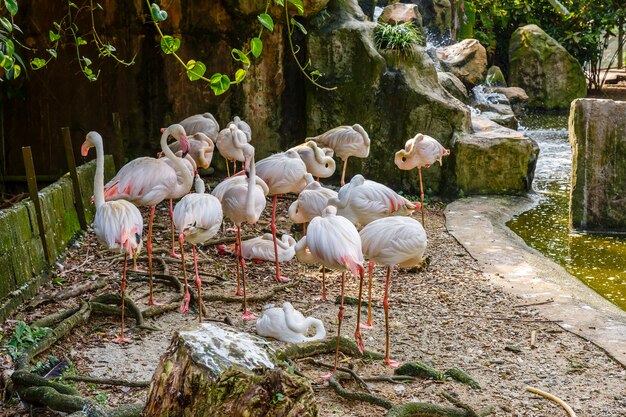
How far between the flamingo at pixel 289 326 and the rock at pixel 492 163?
196 inches

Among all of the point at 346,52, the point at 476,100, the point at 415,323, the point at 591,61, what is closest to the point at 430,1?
the point at 476,100

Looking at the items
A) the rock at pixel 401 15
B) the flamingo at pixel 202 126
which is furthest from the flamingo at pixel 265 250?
the rock at pixel 401 15

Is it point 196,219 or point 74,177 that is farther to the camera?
point 74,177

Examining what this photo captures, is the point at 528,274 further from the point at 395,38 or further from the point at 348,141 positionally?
the point at 395,38

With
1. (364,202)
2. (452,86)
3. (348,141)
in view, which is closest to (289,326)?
(364,202)

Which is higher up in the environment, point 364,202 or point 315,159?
point 315,159

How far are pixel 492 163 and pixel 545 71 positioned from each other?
902 centimetres

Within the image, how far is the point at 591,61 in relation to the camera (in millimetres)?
19750

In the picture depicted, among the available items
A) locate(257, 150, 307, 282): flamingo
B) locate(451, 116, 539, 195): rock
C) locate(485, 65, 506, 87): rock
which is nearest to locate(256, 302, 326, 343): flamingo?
locate(257, 150, 307, 282): flamingo

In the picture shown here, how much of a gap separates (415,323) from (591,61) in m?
15.9

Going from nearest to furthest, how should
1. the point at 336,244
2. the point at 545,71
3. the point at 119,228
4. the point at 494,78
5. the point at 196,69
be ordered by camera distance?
the point at 196,69 → the point at 336,244 → the point at 119,228 → the point at 494,78 → the point at 545,71

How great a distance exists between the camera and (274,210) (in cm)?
674

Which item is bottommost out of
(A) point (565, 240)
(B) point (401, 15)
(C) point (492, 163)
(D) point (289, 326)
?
(A) point (565, 240)

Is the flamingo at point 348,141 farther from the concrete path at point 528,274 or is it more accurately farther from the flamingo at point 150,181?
the flamingo at point 150,181
